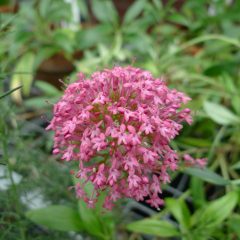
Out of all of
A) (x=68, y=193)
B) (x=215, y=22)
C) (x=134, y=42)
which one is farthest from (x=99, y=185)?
(x=215, y=22)

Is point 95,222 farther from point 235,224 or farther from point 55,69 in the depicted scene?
point 55,69

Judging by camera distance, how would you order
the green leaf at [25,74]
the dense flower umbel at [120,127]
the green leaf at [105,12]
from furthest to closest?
1. the green leaf at [105,12]
2. the green leaf at [25,74]
3. the dense flower umbel at [120,127]

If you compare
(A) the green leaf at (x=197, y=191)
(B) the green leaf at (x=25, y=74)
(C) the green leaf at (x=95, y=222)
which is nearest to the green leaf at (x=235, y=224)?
(A) the green leaf at (x=197, y=191)

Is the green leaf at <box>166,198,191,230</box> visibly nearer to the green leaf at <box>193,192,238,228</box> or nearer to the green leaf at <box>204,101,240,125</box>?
the green leaf at <box>193,192,238,228</box>

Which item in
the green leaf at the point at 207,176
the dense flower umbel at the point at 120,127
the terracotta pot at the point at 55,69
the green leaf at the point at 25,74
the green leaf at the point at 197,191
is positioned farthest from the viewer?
the terracotta pot at the point at 55,69

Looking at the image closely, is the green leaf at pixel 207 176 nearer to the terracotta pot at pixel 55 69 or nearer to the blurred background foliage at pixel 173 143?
the blurred background foliage at pixel 173 143
